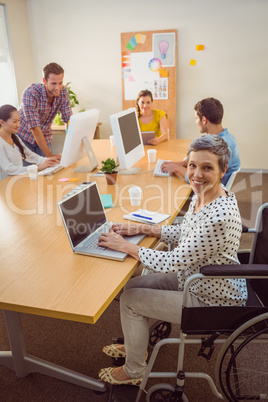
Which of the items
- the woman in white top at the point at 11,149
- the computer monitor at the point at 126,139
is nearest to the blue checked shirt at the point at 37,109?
the woman in white top at the point at 11,149

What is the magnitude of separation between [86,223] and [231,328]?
2.49ft

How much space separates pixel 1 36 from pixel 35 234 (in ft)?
13.2

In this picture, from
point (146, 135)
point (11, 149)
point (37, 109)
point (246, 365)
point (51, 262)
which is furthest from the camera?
point (146, 135)

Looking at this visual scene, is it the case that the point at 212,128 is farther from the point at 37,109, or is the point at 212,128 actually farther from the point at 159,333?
the point at 37,109

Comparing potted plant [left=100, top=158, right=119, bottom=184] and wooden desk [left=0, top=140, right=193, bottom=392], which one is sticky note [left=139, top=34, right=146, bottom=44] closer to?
wooden desk [left=0, top=140, right=193, bottom=392]

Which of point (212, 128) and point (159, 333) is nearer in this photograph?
point (159, 333)

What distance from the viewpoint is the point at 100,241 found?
1.64 m

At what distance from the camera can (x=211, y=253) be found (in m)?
1.42

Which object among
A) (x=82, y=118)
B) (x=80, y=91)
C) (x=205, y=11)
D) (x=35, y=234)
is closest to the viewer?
(x=35, y=234)

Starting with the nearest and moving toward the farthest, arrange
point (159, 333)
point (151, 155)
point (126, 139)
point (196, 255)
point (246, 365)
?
point (196, 255)
point (246, 365)
point (159, 333)
point (126, 139)
point (151, 155)

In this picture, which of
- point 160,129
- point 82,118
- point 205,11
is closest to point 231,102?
point 205,11

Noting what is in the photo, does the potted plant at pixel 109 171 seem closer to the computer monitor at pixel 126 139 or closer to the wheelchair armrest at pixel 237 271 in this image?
the computer monitor at pixel 126 139

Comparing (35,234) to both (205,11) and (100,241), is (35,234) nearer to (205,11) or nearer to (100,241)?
(100,241)

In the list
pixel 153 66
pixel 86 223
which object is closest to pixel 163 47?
pixel 153 66
